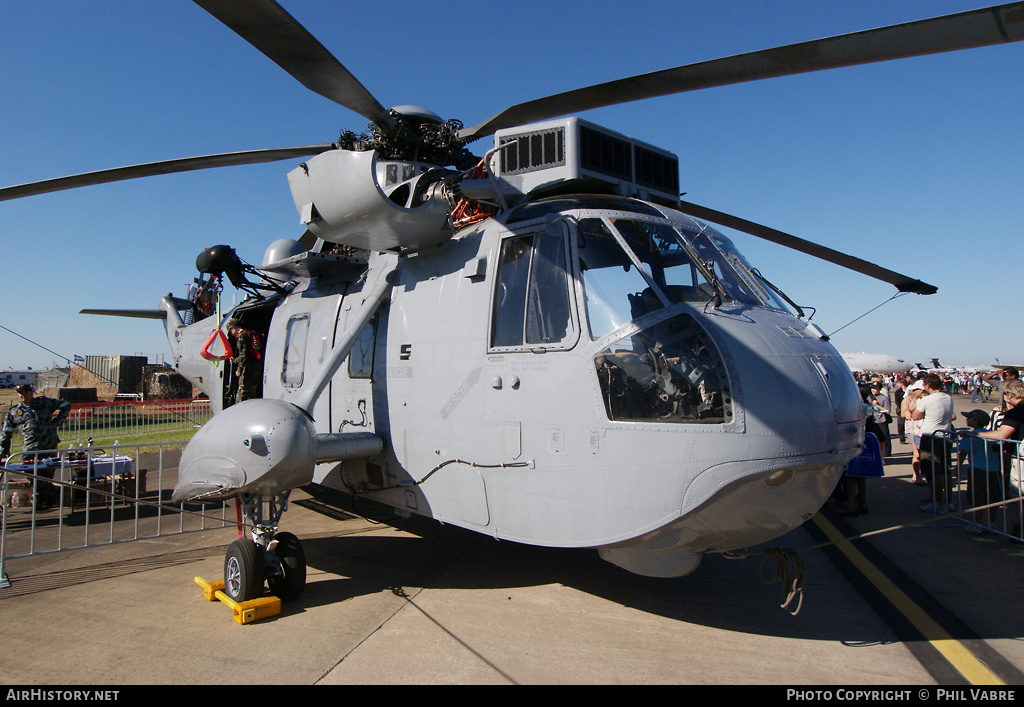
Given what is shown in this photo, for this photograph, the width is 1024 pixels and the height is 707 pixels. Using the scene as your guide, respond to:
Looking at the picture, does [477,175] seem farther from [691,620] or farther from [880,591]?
[880,591]

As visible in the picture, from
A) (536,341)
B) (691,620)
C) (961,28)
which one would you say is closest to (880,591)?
(691,620)

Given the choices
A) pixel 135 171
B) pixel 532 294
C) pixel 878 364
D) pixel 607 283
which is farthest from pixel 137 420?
pixel 878 364

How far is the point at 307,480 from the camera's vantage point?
5.14m

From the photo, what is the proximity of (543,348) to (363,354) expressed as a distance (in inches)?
94.1

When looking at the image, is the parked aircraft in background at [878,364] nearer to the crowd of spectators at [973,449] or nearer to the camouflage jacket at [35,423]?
the crowd of spectators at [973,449]

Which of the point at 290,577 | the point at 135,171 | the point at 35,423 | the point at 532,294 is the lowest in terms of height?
the point at 290,577

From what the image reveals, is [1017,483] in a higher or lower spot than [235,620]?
higher

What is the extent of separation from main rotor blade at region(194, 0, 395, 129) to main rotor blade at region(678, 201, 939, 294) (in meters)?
3.83

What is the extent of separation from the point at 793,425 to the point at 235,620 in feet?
14.5

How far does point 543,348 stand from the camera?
4266 mm

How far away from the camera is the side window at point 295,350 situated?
22.6ft

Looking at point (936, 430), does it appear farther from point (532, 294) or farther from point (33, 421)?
point (33, 421)

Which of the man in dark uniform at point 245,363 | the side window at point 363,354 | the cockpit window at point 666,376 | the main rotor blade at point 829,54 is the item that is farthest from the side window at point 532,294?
the man in dark uniform at point 245,363

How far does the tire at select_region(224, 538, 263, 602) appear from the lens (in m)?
4.89
